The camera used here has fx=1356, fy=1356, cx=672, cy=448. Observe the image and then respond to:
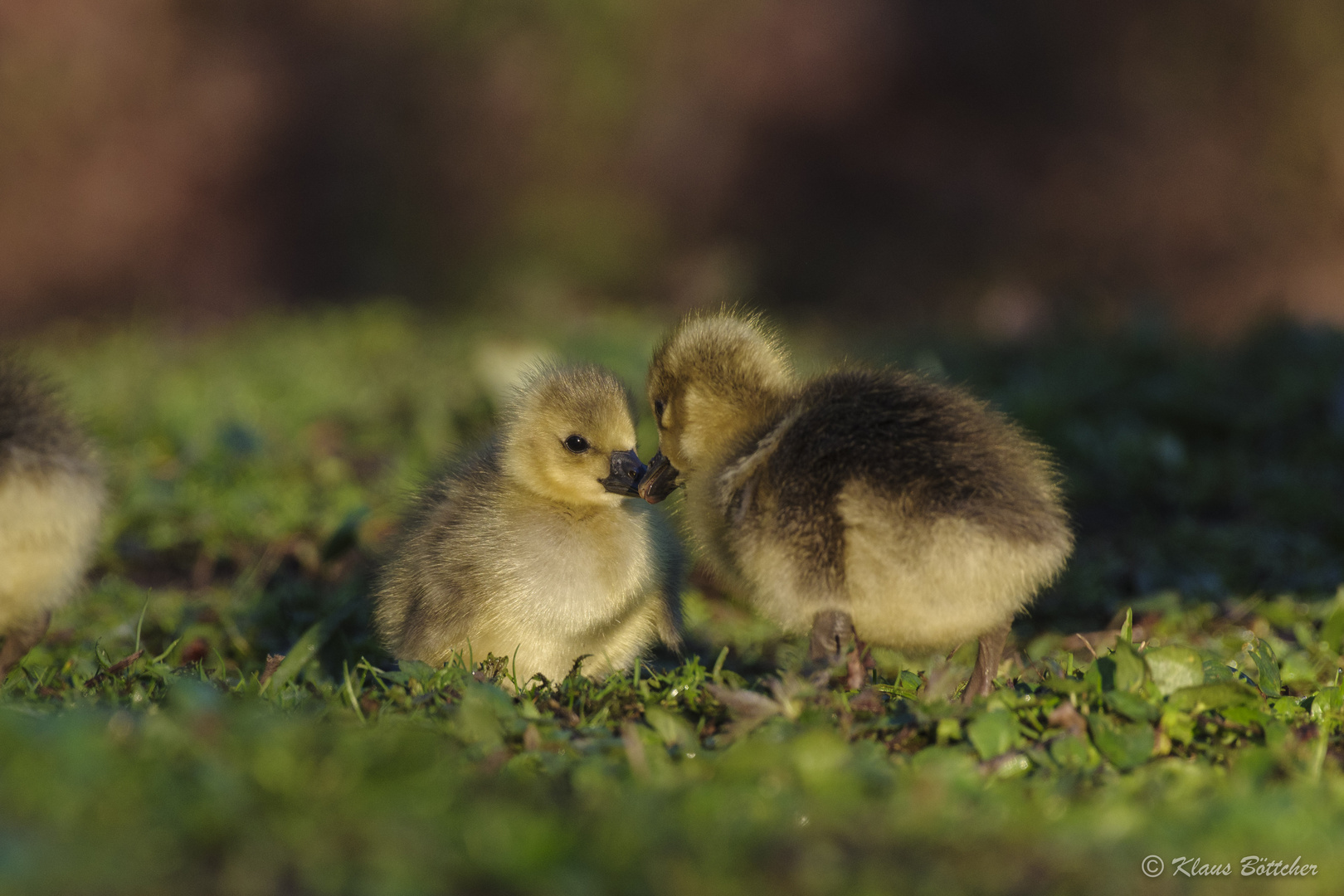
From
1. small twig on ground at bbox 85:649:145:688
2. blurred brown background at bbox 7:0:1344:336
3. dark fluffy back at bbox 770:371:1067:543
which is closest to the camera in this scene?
dark fluffy back at bbox 770:371:1067:543

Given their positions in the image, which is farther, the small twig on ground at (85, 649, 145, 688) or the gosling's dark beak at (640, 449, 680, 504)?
the gosling's dark beak at (640, 449, 680, 504)

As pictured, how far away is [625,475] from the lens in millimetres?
4473

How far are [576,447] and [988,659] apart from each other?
1.50 meters

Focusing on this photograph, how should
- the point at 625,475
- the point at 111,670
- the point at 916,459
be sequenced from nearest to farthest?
the point at 916,459, the point at 111,670, the point at 625,475

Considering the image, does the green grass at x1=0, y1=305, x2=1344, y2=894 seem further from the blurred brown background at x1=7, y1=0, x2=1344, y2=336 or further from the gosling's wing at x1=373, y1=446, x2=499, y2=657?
the blurred brown background at x1=7, y1=0, x2=1344, y2=336

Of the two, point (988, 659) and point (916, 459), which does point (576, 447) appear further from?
point (988, 659)

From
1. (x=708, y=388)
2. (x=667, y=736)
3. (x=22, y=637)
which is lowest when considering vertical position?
(x=22, y=637)

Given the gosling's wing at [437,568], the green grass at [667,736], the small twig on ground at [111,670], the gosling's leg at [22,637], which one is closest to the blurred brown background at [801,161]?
the green grass at [667,736]

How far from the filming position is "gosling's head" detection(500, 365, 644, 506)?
14.8 ft

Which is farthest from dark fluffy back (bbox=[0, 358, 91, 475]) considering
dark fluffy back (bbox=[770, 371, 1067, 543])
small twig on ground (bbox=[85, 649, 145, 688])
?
dark fluffy back (bbox=[770, 371, 1067, 543])

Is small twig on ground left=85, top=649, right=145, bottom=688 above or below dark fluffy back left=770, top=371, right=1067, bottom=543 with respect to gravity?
below

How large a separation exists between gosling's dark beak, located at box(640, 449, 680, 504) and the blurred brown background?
404 inches

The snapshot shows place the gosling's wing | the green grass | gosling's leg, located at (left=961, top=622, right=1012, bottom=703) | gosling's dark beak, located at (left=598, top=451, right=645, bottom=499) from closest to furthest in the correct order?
the green grass
gosling's leg, located at (left=961, top=622, right=1012, bottom=703)
the gosling's wing
gosling's dark beak, located at (left=598, top=451, right=645, bottom=499)

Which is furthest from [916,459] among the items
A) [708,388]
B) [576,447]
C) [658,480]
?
[576,447]
